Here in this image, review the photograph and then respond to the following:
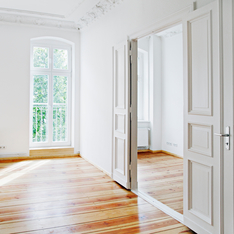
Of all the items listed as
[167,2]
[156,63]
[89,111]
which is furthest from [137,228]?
[156,63]

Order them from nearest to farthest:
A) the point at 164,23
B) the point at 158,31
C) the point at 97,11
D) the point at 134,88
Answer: the point at 164,23 → the point at 158,31 → the point at 134,88 → the point at 97,11

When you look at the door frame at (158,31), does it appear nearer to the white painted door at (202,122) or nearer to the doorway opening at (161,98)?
the white painted door at (202,122)

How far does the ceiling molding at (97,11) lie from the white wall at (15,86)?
1.20 meters

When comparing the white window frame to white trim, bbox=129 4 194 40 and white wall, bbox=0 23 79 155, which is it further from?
white trim, bbox=129 4 194 40

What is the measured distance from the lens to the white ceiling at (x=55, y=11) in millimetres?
4535

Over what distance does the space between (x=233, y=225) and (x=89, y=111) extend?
12.6ft

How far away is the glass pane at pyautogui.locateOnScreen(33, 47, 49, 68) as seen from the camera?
5.94 m

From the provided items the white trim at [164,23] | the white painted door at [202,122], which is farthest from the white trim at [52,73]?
the white painted door at [202,122]

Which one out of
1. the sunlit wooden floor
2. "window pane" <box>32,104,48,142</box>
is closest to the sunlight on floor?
the sunlit wooden floor

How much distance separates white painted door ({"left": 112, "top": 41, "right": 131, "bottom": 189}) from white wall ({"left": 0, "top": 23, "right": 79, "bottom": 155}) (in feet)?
8.64

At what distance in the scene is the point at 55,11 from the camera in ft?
16.6

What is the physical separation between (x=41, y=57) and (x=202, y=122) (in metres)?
4.87

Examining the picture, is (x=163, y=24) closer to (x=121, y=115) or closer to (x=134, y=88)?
(x=134, y=88)

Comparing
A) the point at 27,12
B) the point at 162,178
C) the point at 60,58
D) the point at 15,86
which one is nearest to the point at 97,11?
the point at 27,12
